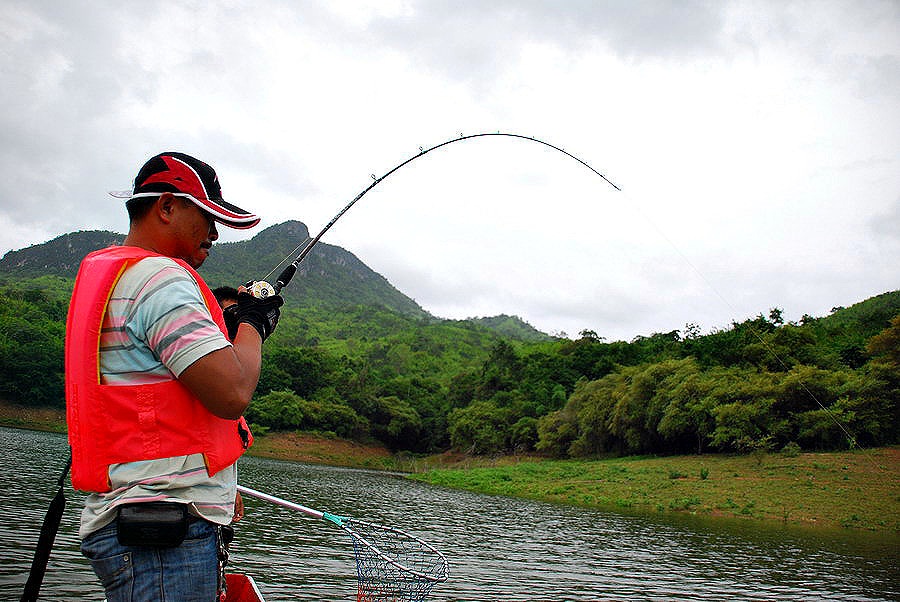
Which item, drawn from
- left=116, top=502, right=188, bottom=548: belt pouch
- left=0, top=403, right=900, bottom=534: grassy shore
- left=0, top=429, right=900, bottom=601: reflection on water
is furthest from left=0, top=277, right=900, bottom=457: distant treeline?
left=116, top=502, right=188, bottom=548: belt pouch

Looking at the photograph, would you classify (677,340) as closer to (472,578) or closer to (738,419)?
(738,419)

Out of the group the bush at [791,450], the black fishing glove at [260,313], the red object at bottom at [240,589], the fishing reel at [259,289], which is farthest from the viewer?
the bush at [791,450]

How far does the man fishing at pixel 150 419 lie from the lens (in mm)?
2213

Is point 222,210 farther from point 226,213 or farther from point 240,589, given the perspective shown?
point 240,589

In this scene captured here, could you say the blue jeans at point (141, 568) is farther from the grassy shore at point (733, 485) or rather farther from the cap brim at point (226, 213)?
the grassy shore at point (733, 485)

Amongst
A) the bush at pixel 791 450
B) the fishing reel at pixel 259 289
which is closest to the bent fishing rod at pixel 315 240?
the fishing reel at pixel 259 289

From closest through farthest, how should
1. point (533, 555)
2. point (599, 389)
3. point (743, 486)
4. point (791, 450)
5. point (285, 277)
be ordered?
1. point (285, 277)
2. point (533, 555)
3. point (743, 486)
4. point (791, 450)
5. point (599, 389)

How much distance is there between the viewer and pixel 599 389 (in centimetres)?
6969

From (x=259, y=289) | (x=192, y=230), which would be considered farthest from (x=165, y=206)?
(x=259, y=289)

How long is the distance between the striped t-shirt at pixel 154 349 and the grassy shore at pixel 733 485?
35.7 meters

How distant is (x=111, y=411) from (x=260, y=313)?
73 centimetres

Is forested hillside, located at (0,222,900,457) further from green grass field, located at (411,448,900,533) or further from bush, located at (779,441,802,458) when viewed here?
green grass field, located at (411,448,900,533)

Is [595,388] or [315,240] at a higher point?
[595,388]

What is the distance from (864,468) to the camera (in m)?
38.7
